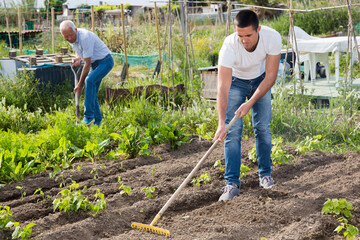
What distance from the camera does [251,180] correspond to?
4090 mm

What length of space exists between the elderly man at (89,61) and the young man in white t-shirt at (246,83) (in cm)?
262

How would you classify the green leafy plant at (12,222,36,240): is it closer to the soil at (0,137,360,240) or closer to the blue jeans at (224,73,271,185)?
the soil at (0,137,360,240)

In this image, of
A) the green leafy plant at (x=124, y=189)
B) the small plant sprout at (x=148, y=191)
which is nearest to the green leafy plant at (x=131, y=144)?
the green leafy plant at (x=124, y=189)

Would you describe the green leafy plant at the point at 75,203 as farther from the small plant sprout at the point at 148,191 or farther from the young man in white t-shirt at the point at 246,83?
the young man in white t-shirt at the point at 246,83

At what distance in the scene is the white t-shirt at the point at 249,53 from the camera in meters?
3.45

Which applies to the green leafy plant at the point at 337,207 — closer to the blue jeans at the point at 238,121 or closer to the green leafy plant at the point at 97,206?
the blue jeans at the point at 238,121

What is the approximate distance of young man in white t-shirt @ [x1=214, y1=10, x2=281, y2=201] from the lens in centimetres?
340

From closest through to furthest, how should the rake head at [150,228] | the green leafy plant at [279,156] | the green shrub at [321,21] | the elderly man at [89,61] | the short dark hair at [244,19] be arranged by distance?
the rake head at [150,228] → the short dark hair at [244,19] → the green leafy plant at [279,156] → the elderly man at [89,61] → the green shrub at [321,21]

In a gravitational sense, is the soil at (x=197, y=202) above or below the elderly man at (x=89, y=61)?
below

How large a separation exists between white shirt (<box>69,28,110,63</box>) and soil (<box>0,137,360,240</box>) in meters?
1.83

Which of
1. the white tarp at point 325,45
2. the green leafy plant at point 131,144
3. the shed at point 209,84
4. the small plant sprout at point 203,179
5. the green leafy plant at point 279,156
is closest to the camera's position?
the small plant sprout at point 203,179

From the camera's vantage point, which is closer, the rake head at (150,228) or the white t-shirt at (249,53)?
the rake head at (150,228)

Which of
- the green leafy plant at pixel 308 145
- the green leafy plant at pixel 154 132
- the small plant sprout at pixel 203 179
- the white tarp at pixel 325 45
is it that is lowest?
the small plant sprout at pixel 203 179

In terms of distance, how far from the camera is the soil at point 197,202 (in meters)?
3.08
